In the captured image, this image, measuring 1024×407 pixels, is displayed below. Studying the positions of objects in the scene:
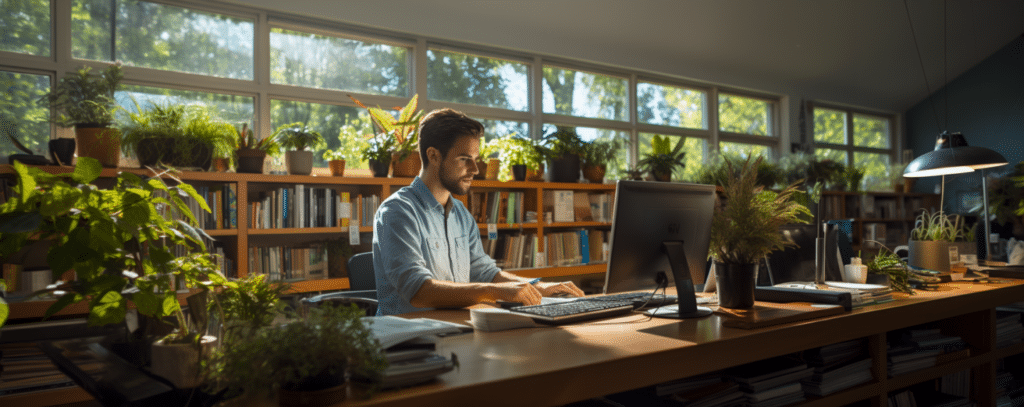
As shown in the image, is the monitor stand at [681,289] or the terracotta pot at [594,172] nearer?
the monitor stand at [681,289]

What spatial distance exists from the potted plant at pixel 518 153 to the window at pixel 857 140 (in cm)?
417

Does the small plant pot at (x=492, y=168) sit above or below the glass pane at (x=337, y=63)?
below

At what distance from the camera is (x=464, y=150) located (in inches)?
90.7

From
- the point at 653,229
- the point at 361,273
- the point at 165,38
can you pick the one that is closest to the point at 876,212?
the point at 653,229

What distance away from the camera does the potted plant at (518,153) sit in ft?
14.2

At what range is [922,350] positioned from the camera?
2141 mm

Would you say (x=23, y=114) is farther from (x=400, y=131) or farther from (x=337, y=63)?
(x=400, y=131)

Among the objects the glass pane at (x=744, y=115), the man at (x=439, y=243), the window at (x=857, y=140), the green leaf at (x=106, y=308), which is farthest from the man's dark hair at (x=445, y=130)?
the window at (x=857, y=140)

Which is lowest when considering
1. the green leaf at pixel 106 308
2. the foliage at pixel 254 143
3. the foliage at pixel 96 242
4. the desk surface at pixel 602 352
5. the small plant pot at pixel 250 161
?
the desk surface at pixel 602 352

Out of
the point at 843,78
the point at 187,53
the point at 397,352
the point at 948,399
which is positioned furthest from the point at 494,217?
the point at 843,78

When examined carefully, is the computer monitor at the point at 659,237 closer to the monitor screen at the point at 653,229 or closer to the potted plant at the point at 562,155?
the monitor screen at the point at 653,229

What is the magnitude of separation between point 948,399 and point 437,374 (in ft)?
7.41

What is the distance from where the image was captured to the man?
6.12ft

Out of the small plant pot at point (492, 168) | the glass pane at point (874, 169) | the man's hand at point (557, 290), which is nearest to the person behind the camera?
the man's hand at point (557, 290)
